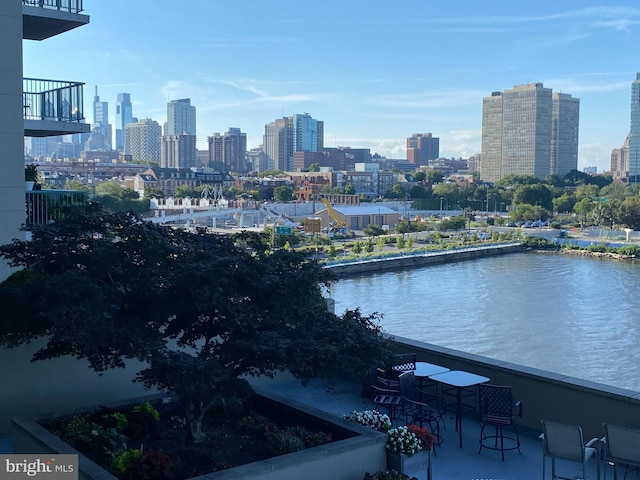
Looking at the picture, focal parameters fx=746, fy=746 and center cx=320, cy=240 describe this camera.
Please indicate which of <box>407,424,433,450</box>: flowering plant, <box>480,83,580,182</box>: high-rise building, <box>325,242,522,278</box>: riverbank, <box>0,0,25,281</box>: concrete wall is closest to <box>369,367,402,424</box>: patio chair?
<box>407,424,433,450</box>: flowering plant

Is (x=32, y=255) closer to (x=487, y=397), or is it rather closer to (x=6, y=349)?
(x=6, y=349)

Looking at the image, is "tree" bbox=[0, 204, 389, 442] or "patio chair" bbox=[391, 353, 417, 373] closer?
"tree" bbox=[0, 204, 389, 442]

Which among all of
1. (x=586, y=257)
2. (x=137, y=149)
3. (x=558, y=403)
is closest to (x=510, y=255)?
(x=586, y=257)

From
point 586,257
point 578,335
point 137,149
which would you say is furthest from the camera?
point 137,149

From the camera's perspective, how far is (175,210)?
55344 millimetres

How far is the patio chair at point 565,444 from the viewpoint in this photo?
369 centimetres

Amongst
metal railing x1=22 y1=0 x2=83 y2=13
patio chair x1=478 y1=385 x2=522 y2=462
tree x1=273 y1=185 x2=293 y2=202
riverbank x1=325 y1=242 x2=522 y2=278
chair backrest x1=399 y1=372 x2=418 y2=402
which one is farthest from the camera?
tree x1=273 y1=185 x2=293 y2=202

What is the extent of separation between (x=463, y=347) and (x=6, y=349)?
47.9 ft

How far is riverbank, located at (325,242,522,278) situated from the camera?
35.2 metres

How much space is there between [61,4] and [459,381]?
5396 mm

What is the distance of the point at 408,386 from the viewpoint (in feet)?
16.4

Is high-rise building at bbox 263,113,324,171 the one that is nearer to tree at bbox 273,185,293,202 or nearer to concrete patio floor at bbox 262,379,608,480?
tree at bbox 273,185,293,202

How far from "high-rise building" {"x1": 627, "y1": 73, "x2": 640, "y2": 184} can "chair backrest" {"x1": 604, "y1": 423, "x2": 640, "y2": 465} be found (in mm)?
120228

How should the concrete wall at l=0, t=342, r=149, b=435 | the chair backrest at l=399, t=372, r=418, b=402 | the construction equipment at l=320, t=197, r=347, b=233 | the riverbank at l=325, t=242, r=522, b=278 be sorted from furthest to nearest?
the construction equipment at l=320, t=197, r=347, b=233
the riverbank at l=325, t=242, r=522, b=278
the concrete wall at l=0, t=342, r=149, b=435
the chair backrest at l=399, t=372, r=418, b=402
